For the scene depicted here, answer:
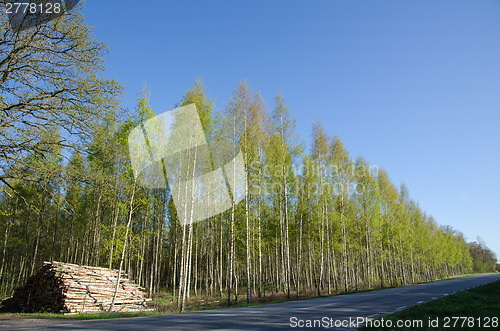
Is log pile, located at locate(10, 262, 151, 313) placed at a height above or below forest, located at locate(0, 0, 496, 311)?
below

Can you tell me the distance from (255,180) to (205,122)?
578 centimetres

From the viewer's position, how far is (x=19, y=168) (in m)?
8.66

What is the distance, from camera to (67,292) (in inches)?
467

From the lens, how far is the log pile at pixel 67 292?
11938 mm

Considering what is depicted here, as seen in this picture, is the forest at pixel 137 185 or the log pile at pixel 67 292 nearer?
the forest at pixel 137 185

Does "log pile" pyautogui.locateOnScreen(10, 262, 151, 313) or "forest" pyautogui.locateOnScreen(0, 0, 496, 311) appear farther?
"log pile" pyautogui.locateOnScreen(10, 262, 151, 313)

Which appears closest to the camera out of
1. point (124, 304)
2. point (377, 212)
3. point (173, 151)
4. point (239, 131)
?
point (124, 304)

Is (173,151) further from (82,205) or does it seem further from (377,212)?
(377,212)

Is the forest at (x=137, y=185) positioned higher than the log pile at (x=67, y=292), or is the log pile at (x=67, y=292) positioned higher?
the forest at (x=137, y=185)

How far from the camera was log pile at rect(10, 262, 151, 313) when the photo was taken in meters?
11.9

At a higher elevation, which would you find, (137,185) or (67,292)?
(137,185)

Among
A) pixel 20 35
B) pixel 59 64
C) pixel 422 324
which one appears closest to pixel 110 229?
pixel 59 64

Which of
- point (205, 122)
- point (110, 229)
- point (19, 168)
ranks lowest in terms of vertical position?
point (110, 229)

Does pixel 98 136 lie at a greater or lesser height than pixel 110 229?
greater
